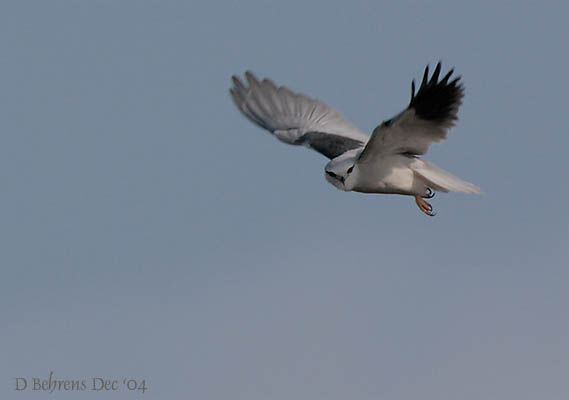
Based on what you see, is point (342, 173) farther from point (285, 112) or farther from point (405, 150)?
point (285, 112)

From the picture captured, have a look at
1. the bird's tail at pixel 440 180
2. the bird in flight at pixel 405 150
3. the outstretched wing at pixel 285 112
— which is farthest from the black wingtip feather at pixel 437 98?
A: the outstretched wing at pixel 285 112

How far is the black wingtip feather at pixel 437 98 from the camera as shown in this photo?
34.4 feet

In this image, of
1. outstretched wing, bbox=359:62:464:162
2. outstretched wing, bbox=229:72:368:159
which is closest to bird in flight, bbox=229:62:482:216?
outstretched wing, bbox=359:62:464:162

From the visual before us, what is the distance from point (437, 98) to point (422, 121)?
27 centimetres

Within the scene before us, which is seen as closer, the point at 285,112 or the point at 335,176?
the point at 335,176

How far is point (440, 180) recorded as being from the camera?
11.5 m

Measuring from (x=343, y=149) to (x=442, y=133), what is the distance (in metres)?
1.99

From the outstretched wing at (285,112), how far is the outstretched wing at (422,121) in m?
2.70

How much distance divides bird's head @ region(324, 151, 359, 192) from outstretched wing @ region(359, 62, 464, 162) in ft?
0.45

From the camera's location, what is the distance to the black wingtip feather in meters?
10.5

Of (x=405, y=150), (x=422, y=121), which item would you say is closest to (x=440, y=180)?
(x=405, y=150)

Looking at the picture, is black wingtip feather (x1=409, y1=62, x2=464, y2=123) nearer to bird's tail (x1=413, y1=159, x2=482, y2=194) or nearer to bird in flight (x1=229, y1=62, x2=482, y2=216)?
bird in flight (x1=229, y1=62, x2=482, y2=216)

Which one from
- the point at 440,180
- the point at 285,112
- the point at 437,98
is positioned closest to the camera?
the point at 437,98

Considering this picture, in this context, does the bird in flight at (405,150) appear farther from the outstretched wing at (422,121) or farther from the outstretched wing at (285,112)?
the outstretched wing at (285,112)
